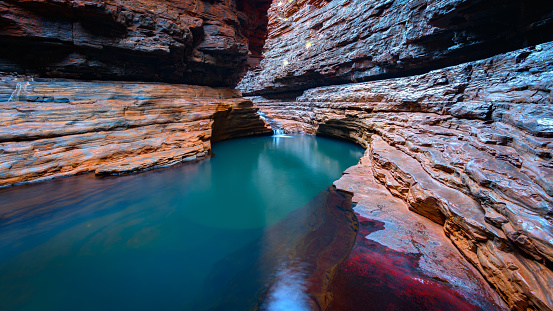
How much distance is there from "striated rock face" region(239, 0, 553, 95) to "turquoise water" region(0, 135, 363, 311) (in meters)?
9.38

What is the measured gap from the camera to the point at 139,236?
392 centimetres

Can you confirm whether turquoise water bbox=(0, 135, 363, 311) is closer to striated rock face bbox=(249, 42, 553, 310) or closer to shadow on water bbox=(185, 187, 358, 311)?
shadow on water bbox=(185, 187, 358, 311)

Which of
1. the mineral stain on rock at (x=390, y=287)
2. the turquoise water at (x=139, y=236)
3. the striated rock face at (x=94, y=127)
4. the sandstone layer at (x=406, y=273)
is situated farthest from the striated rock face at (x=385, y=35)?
the striated rock face at (x=94, y=127)

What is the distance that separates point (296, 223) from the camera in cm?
438

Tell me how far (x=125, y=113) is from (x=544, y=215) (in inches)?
447

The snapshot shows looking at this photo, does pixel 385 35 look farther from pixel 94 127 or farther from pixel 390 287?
pixel 94 127

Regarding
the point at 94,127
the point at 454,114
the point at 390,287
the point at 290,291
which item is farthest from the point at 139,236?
the point at 454,114

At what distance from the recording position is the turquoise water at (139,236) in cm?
268

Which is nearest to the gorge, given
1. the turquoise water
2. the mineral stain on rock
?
the mineral stain on rock

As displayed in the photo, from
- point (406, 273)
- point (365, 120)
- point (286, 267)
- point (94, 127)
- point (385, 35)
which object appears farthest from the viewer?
→ point (385, 35)

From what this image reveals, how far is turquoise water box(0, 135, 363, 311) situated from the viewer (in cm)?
268

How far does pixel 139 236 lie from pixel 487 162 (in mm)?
6530

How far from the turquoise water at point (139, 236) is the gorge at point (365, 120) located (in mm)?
172

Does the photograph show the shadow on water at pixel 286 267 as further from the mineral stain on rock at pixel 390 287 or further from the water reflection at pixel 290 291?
the mineral stain on rock at pixel 390 287
